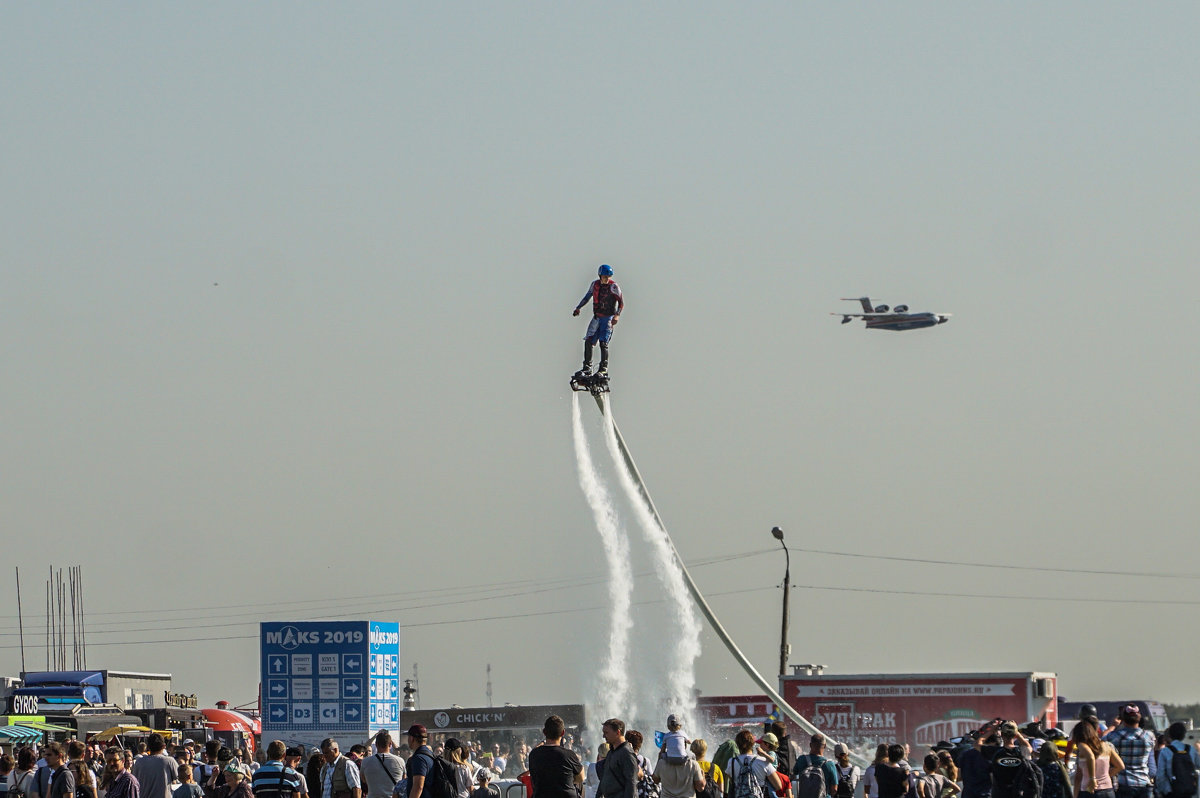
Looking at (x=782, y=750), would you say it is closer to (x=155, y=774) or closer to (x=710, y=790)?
(x=710, y=790)

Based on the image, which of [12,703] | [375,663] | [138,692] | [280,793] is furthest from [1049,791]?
[138,692]

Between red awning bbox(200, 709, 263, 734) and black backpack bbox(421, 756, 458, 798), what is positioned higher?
black backpack bbox(421, 756, 458, 798)

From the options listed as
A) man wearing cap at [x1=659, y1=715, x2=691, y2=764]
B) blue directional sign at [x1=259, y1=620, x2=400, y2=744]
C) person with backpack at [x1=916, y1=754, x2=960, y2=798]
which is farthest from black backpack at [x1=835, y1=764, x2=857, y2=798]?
blue directional sign at [x1=259, y1=620, x2=400, y2=744]

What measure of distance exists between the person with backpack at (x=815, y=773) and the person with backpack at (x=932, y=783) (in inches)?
47.2

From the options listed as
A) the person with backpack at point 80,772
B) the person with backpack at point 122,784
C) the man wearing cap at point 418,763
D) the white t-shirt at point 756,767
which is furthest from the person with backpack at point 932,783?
the person with backpack at point 80,772

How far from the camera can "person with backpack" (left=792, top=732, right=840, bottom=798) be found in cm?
2020

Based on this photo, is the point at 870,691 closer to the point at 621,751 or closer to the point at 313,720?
the point at 313,720

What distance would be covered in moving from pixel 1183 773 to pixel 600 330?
1462 cm

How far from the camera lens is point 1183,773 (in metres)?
20.8

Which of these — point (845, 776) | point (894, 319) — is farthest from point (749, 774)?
point (894, 319)

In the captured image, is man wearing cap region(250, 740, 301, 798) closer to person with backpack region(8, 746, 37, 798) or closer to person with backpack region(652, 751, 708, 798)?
person with backpack region(8, 746, 37, 798)

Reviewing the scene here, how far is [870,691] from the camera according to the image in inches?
1672

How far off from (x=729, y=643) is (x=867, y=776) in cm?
1444

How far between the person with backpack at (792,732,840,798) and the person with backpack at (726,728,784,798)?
1.15 meters
